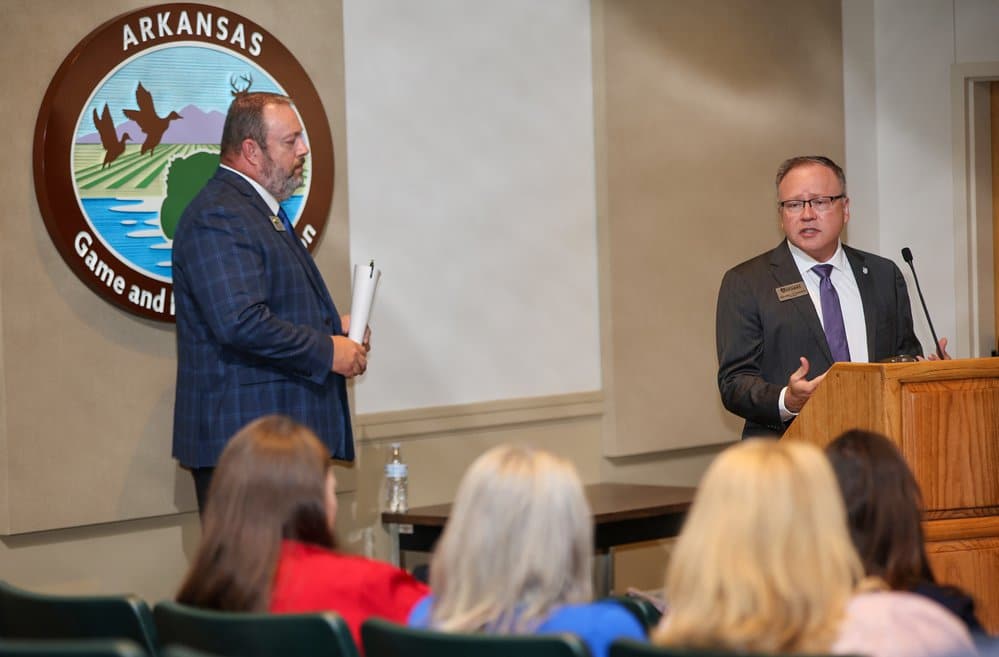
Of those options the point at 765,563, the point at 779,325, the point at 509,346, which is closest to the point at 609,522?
the point at 509,346

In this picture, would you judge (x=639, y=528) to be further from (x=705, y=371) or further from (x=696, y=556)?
(x=696, y=556)

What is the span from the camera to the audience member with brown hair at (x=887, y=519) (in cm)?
231

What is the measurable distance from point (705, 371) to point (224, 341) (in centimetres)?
289

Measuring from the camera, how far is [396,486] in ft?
17.1

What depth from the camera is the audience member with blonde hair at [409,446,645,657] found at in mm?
2168

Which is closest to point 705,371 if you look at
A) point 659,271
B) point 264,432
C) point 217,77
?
point 659,271

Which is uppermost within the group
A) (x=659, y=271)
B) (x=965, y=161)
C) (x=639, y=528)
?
(x=965, y=161)

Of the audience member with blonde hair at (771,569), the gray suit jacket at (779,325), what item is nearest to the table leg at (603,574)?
the gray suit jacket at (779,325)

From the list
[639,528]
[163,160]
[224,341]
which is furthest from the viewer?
[639,528]

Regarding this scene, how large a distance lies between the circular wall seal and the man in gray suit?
6.01ft

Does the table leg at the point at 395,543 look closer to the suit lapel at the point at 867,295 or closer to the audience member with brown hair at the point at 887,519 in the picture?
the suit lapel at the point at 867,295

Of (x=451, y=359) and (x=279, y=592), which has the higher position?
(x=451, y=359)

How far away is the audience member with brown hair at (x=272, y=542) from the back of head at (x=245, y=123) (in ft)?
6.14

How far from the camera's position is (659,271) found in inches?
240
